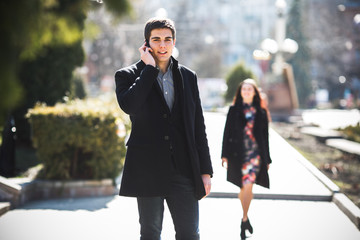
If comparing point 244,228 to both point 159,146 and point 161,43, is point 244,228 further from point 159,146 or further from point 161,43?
point 161,43

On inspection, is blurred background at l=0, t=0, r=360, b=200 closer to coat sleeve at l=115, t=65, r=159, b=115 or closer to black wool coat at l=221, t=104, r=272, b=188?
coat sleeve at l=115, t=65, r=159, b=115

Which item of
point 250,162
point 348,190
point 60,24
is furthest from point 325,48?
point 60,24

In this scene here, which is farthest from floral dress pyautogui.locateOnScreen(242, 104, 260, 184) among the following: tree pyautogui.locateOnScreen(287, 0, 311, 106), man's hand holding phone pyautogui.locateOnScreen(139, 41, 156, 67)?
tree pyautogui.locateOnScreen(287, 0, 311, 106)

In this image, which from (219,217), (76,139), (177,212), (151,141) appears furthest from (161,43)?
(76,139)

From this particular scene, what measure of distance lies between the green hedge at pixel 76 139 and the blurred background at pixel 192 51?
2.17ft

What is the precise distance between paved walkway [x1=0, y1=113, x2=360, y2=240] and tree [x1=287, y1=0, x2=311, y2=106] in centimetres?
4450

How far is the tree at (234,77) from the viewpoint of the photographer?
2259cm

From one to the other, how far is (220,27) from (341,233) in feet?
235

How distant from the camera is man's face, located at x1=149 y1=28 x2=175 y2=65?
3.11 m

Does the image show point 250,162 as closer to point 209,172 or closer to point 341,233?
point 341,233

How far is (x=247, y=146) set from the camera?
579 centimetres

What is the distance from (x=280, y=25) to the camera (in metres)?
23.7

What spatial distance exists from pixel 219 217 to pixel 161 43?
3.81 meters

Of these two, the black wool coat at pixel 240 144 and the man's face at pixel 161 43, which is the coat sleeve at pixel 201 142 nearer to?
the man's face at pixel 161 43
